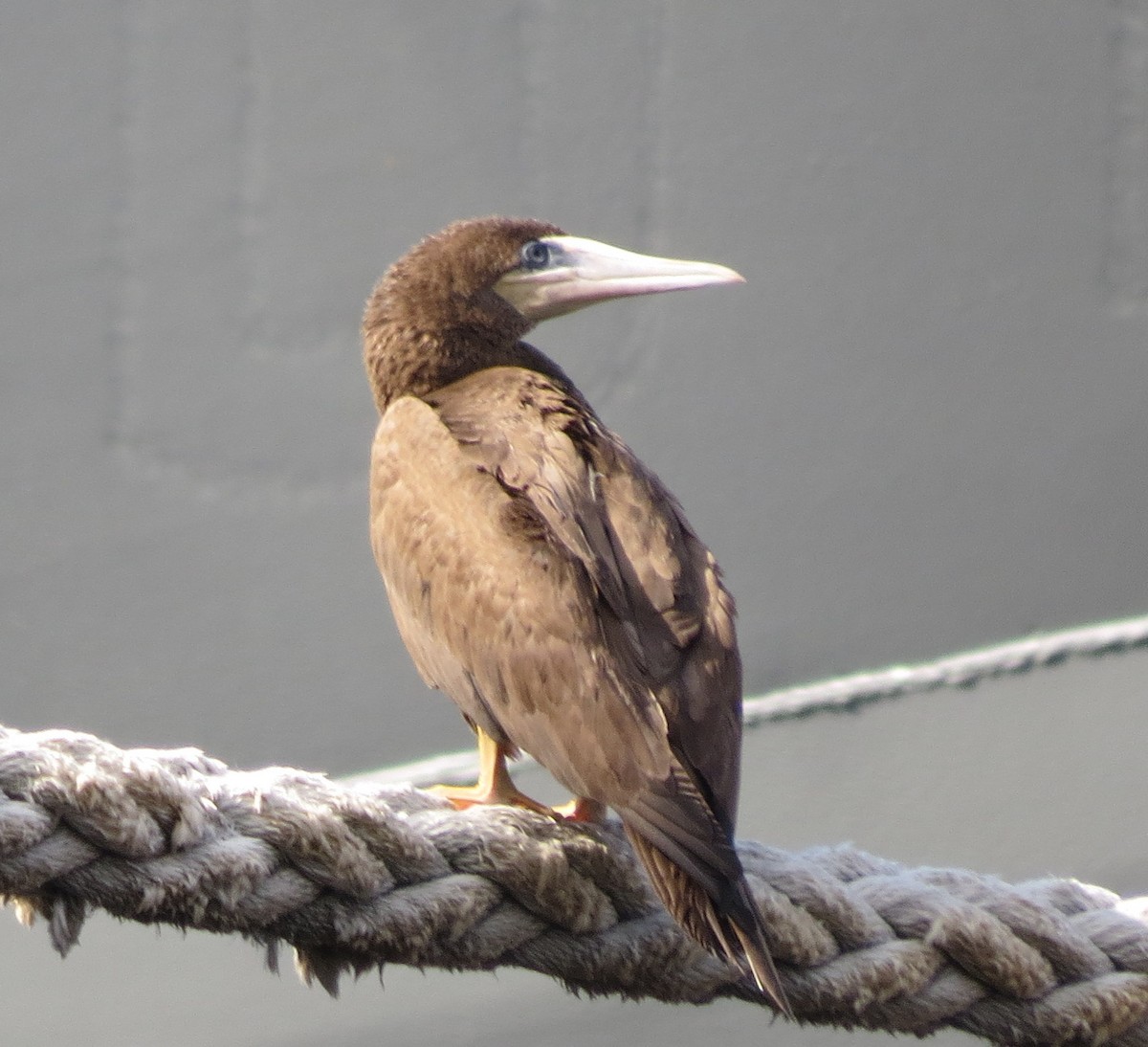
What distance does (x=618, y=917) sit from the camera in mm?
2141

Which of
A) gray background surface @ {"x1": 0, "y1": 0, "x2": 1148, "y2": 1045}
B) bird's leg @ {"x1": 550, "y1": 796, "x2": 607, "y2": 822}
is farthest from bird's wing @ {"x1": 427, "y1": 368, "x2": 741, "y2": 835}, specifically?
gray background surface @ {"x1": 0, "y1": 0, "x2": 1148, "y2": 1045}

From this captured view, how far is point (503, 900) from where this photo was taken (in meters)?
2.04

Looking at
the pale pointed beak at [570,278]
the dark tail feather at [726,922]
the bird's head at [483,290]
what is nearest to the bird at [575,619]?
the dark tail feather at [726,922]

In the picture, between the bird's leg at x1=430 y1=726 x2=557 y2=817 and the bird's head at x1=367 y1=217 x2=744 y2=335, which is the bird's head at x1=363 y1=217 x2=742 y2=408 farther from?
the bird's leg at x1=430 y1=726 x2=557 y2=817

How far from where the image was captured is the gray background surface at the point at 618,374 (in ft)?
14.4

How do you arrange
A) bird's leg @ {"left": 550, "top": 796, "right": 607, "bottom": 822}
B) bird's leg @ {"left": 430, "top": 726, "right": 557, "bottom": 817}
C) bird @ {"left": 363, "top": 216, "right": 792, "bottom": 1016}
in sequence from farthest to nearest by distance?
bird's leg @ {"left": 430, "top": 726, "right": 557, "bottom": 817} < bird's leg @ {"left": 550, "top": 796, "right": 607, "bottom": 822} < bird @ {"left": 363, "top": 216, "right": 792, "bottom": 1016}

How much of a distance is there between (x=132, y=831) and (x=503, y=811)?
0.55m

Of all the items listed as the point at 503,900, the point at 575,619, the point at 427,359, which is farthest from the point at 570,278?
the point at 503,900

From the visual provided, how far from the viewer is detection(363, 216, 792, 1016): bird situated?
2088mm

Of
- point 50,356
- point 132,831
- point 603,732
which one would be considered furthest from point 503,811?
point 50,356

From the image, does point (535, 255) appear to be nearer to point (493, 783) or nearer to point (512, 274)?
point (512, 274)

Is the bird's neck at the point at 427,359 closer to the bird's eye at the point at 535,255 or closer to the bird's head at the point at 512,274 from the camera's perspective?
the bird's head at the point at 512,274

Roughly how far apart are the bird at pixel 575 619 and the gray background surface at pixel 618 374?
1500mm

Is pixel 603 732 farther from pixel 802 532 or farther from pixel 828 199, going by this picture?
pixel 828 199
